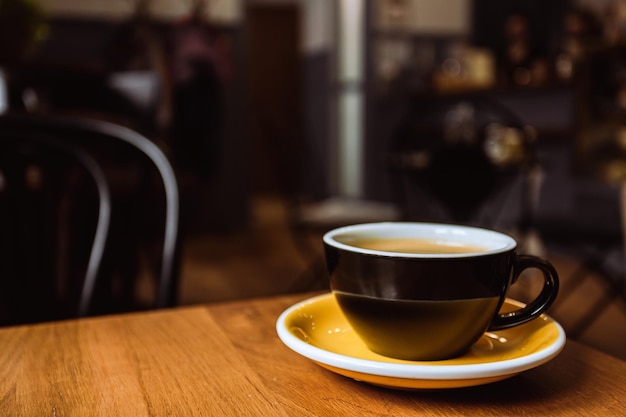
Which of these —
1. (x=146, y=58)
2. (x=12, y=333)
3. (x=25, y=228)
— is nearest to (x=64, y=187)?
(x=25, y=228)

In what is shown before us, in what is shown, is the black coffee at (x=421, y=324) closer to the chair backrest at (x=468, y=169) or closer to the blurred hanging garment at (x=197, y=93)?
the chair backrest at (x=468, y=169)

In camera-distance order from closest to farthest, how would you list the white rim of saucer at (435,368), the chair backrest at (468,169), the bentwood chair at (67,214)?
1. the white rim of saucer at (435,368)
2. the bentwood chair at (67,214)
3. the chair backrest at (468,169)

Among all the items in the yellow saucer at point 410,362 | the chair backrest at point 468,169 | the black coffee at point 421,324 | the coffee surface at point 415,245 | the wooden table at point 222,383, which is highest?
the coffee surface at point 415,245

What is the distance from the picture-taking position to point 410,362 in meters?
0.39

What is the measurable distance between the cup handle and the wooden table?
0.12 ft

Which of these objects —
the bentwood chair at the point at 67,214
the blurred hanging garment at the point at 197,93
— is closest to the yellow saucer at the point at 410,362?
the bentwood chair at the point at 67,214

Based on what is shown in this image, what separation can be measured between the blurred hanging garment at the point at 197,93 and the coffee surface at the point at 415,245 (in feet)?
11.9

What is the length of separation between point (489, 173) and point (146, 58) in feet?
8.62

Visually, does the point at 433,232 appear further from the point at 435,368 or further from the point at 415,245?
the point at 435,368

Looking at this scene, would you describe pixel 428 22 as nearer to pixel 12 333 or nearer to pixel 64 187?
pixel 64 187

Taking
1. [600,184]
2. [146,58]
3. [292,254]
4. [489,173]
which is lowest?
[292,254]

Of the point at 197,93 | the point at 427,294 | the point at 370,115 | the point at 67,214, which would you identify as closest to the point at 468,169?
the point at 67,214

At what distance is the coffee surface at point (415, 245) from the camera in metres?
0.44

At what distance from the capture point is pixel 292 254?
157 inches
